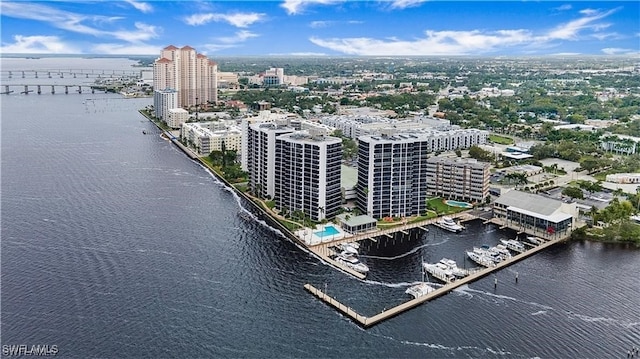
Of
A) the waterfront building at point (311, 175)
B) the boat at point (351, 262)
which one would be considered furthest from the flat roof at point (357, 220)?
the boat at point (351, 262)

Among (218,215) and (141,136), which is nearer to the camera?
(218,215)

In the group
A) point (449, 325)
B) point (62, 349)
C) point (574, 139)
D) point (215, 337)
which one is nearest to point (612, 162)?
point (574, 139)

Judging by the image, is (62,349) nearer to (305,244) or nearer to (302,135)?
(305,244)

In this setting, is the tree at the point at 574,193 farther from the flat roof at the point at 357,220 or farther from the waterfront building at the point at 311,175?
the waterfront building at the point at 311,175

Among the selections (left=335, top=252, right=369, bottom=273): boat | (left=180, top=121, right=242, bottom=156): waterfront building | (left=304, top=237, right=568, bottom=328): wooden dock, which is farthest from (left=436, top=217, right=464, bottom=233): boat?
(left=180, top=121, right=242, bottom=156): waterfront building

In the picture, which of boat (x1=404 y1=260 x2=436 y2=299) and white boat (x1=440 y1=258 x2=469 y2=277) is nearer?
boat (x1=404 y1=260 x2=436 y2=299)

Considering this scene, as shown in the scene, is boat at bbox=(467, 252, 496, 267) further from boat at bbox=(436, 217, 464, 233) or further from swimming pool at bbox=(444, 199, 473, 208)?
swimming pool at bbox=(444, 199, 473, 208)
